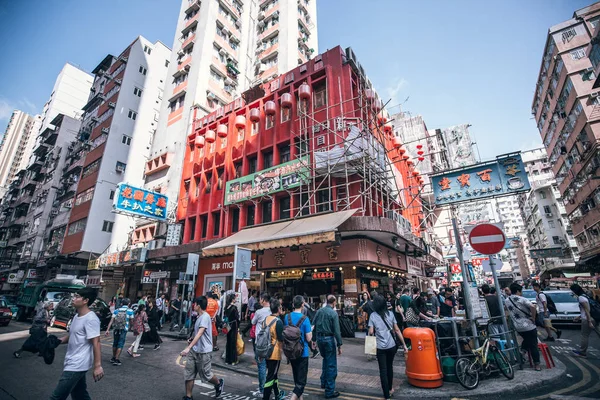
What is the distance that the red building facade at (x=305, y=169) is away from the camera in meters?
13.9

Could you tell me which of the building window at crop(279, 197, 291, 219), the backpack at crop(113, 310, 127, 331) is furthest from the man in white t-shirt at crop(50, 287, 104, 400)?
the building window at crop(279, 197, 291, 219)

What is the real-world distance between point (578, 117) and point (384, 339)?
36390 millimetres

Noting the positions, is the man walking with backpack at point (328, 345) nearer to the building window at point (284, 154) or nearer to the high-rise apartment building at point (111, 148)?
the building window at point (284, 154)

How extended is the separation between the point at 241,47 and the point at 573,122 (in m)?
38.3

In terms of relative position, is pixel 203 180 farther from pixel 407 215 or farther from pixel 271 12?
pixel 271 12

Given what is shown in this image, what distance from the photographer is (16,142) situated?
101 metres

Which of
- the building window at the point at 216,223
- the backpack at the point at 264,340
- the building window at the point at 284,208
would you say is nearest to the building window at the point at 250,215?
the building window at the point at 284,208

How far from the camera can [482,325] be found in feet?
20.4

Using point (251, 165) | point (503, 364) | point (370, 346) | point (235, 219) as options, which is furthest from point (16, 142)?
point (503, 364)

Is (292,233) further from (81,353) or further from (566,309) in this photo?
(566,309)

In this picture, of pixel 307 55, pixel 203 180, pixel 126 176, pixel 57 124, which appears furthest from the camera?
pixel 57 124

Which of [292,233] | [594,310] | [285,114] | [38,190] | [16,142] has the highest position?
[16,142]

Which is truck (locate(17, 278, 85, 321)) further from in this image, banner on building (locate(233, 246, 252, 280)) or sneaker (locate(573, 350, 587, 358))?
sneaker (locate(573, 350, 587, 358))

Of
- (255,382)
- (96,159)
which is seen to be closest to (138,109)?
(96,159)
